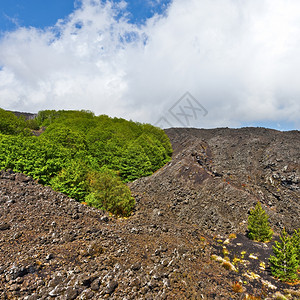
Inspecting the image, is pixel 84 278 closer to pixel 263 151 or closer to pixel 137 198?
pixel 137 198

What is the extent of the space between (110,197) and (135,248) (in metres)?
10.1

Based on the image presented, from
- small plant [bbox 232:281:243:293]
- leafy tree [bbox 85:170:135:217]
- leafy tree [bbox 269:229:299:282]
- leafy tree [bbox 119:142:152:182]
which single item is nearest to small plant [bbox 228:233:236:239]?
leafy tree [bbox 269:229:299:282]

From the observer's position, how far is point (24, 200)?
1622 cm

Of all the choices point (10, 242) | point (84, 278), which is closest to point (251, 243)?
point (84, 278)

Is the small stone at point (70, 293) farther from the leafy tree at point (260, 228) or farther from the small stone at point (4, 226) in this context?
the leafy tree at point (260, 228)

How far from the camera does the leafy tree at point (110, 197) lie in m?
22.3

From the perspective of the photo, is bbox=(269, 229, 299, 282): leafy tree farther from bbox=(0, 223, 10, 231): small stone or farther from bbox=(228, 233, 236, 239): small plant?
bbox=(0, 223, 10, 231): small stone

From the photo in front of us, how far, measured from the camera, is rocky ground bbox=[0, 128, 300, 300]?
9.41 metres

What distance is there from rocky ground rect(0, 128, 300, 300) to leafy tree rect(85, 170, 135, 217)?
173cm

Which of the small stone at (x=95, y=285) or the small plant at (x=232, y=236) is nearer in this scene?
the small stone at (x=95, y=285)

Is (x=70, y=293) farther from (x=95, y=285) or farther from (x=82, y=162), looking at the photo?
(x=82, y=162)

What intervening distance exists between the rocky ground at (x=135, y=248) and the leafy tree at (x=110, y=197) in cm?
173

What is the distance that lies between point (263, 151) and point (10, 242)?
57989 mm

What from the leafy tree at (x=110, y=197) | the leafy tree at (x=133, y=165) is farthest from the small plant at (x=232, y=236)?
the leafy tree at (x=133, y=165)
